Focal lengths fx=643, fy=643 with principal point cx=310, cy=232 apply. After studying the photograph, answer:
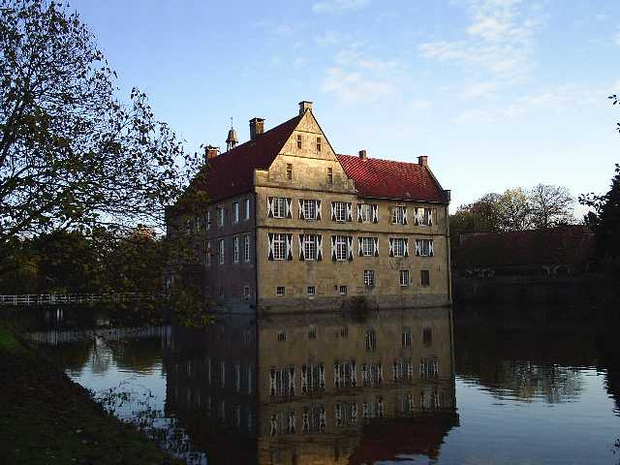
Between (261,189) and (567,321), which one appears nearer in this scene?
(567,321)

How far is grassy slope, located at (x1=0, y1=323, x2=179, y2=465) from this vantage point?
8.41 meters

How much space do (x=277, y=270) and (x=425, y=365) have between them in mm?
26358

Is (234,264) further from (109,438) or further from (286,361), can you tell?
(109,438)

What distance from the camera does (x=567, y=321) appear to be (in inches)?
1492

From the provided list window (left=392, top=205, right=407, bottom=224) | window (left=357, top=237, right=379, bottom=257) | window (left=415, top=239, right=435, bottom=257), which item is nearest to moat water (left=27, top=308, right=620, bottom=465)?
window (left=357, top=237, right=379, bottom=257)

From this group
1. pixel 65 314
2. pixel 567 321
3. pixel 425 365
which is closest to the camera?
pixel 425 365

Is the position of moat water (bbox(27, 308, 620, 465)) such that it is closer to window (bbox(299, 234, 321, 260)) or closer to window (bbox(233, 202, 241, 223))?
window (bbox(299, 234, 321, 260))

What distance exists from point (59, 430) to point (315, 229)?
38.8 m

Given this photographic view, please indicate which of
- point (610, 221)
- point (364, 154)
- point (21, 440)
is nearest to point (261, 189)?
point (364, 154)

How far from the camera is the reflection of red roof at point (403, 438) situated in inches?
409

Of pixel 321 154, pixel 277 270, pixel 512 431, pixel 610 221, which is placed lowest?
pixel 512 431

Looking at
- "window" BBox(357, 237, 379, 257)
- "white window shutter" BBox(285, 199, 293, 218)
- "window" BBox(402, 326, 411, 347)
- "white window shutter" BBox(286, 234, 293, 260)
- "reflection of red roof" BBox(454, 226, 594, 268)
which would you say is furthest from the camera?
"reflection of red roof" BBox(454, 226, 594, 268)

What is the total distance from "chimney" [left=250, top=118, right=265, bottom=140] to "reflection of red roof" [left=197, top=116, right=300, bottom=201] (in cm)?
67

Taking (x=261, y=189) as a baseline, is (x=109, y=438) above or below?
below
